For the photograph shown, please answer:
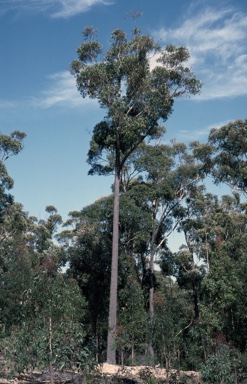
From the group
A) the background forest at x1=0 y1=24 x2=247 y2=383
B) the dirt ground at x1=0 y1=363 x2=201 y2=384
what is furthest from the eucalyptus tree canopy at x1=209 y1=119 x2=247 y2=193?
the dirt ground at x1=0 y1=363 x2=201 y2=384

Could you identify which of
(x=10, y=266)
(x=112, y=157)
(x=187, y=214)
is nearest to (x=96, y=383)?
(x=10, y=266)

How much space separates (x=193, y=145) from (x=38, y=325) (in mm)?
20572

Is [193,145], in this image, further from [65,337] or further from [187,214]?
[65,337]

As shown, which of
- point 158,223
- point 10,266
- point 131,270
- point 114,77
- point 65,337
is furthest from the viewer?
point 158,223

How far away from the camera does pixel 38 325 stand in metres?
7.29

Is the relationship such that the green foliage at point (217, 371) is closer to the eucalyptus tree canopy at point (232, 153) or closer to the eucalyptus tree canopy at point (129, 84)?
the eucalyptus tree canopy at point (129, 84)

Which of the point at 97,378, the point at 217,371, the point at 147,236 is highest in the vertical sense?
the point at 147,236

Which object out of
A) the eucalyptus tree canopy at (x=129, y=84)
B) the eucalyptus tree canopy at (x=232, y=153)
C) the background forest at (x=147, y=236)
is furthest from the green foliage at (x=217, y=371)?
the eucalyptus tree canopy at (x=232, y=153)

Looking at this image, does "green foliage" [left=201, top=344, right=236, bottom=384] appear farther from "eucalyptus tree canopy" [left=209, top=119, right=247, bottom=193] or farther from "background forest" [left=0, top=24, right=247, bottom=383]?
"eucalyptus tree canopy" [left=209, top=119, right=247, bottom=193]

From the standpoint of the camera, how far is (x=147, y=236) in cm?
A: 2244

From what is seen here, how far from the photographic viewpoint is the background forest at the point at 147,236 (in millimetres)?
15898

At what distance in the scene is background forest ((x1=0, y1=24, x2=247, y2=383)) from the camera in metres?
15.9

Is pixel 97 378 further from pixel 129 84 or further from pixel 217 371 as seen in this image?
pixel 129 84

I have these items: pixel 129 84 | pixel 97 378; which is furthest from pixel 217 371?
pixel 129 84
